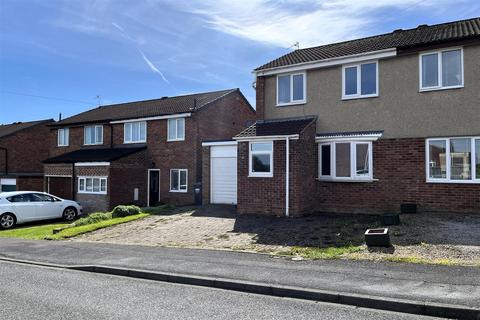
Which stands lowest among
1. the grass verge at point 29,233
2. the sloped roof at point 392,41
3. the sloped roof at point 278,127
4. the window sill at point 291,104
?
the grass verge at point 29,233

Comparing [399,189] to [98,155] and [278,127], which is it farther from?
[98,155]

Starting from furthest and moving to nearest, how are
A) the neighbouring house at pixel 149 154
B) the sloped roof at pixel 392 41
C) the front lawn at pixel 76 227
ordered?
the neighbouring house at pixel 149 154
the front lawn at pixel 76 227
the sloped roof at pixel 392 41

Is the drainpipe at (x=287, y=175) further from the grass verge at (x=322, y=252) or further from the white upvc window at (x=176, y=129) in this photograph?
the white upvc window at (x=176, y=129)

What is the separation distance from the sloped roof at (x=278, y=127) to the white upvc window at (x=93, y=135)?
1439 centimetres

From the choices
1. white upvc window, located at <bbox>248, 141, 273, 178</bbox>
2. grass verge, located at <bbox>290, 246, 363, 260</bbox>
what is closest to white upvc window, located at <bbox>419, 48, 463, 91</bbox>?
white upvc window, located at <bbox>248, 141, 273, 178</bbox>

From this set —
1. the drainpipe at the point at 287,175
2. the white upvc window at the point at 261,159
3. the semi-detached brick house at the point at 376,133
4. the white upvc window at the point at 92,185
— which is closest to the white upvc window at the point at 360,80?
the semi-detached brick house at the point at 376,133

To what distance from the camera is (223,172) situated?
19453mm

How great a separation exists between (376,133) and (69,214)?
47.8 feet

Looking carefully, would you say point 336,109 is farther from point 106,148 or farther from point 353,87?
point 106,148

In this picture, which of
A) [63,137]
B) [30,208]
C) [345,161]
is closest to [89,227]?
[30,208]

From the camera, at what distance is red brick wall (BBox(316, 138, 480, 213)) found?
13.4 metres

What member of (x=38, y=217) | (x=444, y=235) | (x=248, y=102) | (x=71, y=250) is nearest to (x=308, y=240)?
(x=444, y=235)

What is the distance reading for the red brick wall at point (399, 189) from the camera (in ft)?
43.9

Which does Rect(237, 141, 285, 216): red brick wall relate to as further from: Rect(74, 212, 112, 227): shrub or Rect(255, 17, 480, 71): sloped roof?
Rect(74, 212, 112, 227): shrub
